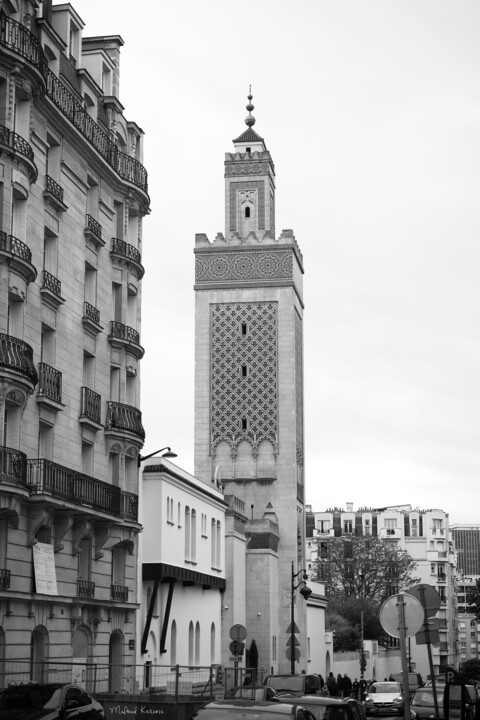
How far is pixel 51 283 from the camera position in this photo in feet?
103

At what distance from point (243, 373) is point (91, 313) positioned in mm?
39939

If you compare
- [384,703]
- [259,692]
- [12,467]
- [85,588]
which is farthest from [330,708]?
[384,703]

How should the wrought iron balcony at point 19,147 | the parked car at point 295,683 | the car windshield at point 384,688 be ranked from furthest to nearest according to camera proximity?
the car windshield at point 384,688
the parked car at point 295,683
the wrought iron balcony at point 19,147

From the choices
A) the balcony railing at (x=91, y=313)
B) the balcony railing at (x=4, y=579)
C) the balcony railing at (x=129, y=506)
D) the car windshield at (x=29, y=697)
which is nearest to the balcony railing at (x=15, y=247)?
the balcony railing at (x=91, y=313)

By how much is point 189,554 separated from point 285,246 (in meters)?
32.3

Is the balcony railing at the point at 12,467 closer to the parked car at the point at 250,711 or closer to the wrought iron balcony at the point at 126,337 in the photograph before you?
the wrought iron balcony at the point at 126,337

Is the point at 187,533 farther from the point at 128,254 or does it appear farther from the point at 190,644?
the point at 128,254

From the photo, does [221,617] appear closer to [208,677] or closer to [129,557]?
[129,557]

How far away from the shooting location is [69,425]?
32.8 meters

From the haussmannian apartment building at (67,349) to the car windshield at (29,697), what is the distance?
24.1 feet

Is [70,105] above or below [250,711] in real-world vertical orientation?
above

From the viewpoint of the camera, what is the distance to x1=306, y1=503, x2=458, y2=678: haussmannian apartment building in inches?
5335

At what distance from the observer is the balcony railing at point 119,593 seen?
36062 mm

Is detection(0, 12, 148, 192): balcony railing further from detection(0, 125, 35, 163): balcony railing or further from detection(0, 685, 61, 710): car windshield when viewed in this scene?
detection(0, 685, 61, 710): car windshield
